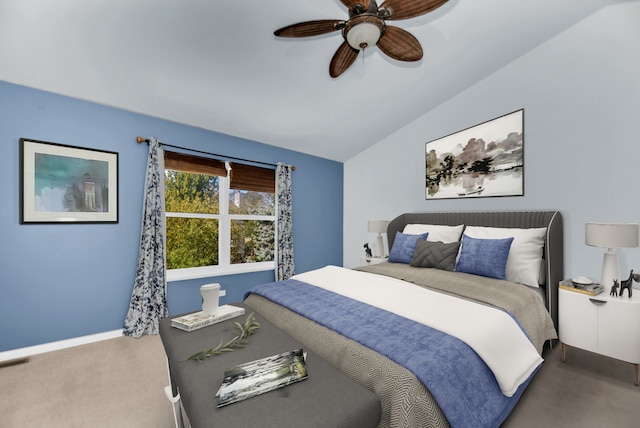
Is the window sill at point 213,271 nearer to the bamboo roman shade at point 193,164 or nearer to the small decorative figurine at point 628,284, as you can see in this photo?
the bamboo roman shade at point 193,164

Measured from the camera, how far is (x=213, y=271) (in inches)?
139

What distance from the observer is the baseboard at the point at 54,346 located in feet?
7.70

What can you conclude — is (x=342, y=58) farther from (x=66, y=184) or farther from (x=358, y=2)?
(x=66, y=184)

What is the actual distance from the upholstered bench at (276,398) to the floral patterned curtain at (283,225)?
262 cm

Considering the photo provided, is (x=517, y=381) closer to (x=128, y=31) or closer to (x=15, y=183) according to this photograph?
(x=128, y=31)

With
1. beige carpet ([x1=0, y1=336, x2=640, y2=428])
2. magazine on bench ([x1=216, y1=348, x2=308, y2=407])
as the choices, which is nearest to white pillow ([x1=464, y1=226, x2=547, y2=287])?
beige carpet ([x1=0, y1=336, x2=640, y2=428])

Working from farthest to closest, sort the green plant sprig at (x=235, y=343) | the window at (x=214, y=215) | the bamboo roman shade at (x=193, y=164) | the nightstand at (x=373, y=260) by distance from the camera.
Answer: the nightstand at (x=373, y=260), the window at (x=214, y=215), the bamboo roman shade at (x=193, y=164), the green plant sprig at (x=235, y=343)

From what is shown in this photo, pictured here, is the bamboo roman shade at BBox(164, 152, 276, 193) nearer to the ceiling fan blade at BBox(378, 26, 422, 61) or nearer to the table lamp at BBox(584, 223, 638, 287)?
the ceiling fan blade at BBox(378, 26, 422, 61)

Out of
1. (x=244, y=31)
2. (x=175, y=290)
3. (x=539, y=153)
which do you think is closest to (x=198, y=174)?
(x=175, y=290)

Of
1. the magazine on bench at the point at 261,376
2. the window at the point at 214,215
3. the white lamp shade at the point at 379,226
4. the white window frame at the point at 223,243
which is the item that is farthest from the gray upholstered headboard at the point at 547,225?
the white window frame at the point at 223,243

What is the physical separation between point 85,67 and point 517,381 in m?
3.76

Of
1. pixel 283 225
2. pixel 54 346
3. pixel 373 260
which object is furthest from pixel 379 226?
pixel 54 346

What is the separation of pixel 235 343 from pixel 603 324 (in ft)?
8.47

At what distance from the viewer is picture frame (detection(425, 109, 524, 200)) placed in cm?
286
